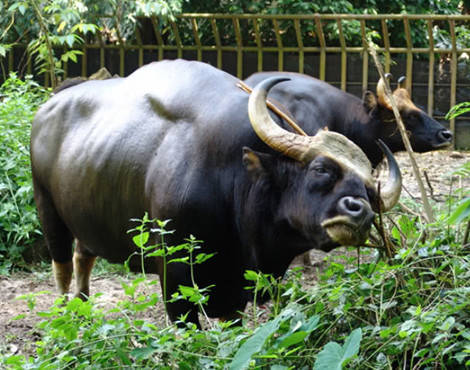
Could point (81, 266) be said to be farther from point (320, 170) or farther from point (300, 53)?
point (300, 53)

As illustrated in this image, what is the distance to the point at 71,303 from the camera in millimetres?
3297

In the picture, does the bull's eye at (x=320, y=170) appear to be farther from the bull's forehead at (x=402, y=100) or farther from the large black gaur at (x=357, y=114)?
the bull's forehead at (x=402, y=100)

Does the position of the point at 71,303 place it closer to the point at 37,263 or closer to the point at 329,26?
the point at 37,263

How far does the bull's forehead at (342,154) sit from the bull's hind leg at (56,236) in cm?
233

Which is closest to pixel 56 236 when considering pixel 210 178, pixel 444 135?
pixel 210 178

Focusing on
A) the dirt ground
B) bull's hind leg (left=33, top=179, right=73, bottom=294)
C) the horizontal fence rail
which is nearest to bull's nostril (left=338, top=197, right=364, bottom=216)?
the dirt ground

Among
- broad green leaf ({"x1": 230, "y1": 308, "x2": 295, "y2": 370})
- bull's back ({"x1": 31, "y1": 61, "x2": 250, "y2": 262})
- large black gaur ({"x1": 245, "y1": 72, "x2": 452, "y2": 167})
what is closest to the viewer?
broad green leaf ({"x1": 230, "y1": 308, "x2": 295, "y2": 370})

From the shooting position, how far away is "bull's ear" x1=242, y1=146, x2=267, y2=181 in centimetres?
426

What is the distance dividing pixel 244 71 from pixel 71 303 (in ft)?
38.0

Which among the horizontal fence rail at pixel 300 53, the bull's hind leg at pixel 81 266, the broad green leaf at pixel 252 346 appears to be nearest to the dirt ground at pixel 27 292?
the bull's hind leg at pixel 81 266

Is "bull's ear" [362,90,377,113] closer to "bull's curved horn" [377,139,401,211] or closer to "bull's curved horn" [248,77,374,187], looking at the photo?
"bull's curved horn" [377,139,401,211]

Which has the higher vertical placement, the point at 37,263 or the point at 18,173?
the point at 18,173

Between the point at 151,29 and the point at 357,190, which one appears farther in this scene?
the point at 151,29

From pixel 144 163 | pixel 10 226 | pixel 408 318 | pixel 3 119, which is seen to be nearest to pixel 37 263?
pixel 10 226
